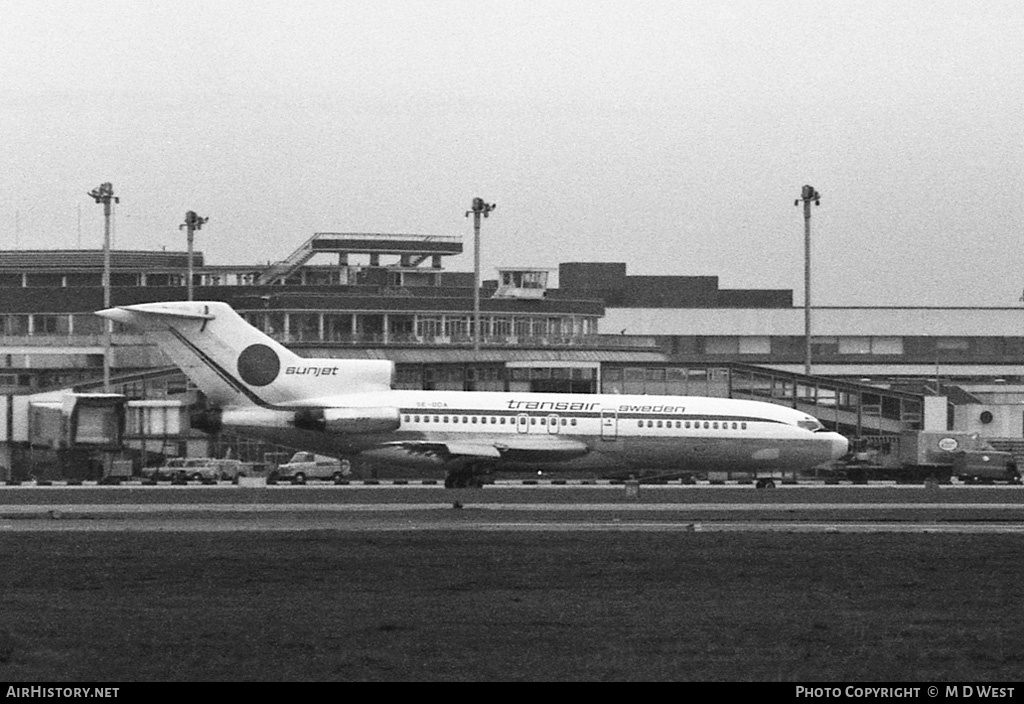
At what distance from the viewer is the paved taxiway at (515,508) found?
149 ft

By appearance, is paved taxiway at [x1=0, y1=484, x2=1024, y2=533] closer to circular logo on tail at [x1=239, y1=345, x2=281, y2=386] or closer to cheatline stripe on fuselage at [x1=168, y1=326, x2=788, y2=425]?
cheatline stripe on fuselage at [x1=168, y1=326, x2=788, y2=425]

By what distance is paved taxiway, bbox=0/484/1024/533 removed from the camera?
45.3 meters

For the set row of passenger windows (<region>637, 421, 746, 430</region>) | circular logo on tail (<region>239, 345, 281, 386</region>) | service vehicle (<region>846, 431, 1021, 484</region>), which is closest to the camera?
circular logo on tail (<region>239, 345, 281, 386</region>)

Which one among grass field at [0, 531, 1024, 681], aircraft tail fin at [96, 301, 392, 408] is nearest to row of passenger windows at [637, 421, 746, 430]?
aircraft tail fin at [96, 301, 392, 408]

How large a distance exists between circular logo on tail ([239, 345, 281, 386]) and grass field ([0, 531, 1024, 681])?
27.4 metres

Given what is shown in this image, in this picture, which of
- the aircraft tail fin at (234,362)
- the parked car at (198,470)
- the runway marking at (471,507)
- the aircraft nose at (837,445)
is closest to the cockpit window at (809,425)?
the aircraft nose at (837,445)

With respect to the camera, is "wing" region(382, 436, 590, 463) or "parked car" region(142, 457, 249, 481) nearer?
"wing" region(382, 436, 590, 463)

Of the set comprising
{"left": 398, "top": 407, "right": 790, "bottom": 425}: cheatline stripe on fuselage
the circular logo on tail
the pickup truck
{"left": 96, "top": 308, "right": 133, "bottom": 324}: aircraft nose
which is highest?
{"left": 96, "top": 308, "right": 133, "bottom": 324}: aircraft nose

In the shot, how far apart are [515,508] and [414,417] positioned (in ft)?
46.6

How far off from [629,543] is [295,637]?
52.9ft

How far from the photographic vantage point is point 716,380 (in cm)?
9212

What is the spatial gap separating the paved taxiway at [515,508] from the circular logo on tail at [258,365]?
4060mm

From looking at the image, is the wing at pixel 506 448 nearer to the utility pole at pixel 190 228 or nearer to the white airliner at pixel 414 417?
the white airliner at pixel 414 417
